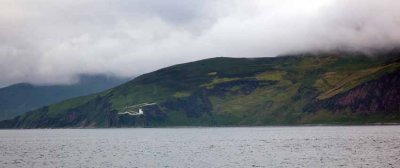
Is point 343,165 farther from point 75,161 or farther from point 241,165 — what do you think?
point 75,161

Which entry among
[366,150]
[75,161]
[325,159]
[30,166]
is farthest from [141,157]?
[366,150]

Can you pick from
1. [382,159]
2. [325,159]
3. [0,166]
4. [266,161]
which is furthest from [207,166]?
[0,166]

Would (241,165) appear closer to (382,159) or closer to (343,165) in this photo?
(343,165)

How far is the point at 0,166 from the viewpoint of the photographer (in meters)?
117

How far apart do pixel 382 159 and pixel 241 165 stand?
27.7 meters

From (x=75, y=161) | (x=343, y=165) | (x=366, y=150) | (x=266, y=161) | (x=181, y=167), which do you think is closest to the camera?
(x=343, y=165)

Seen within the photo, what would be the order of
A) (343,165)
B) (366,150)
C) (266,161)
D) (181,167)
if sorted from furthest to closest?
1. (366,150)
2. (266,161)
3. (181,167)
4. (343,165)

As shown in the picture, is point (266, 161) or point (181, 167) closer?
point (181, 167)

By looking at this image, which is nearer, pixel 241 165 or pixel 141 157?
pixel 241 165

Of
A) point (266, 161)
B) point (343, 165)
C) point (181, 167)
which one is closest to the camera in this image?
point (343, 165)

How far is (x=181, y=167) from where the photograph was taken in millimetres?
108000

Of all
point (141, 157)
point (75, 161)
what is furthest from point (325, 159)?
point (75, 161)

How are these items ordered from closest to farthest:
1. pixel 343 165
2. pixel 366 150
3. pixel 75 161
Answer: pixel 343 165 → pixel 75 161 → pixel 366 150

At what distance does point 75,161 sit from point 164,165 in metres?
25.7
